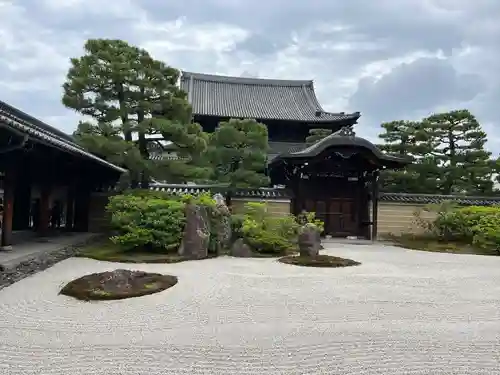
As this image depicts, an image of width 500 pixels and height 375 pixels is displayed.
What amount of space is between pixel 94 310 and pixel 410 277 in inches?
216

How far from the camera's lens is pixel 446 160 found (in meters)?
19.8

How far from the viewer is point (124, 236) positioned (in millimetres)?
10531

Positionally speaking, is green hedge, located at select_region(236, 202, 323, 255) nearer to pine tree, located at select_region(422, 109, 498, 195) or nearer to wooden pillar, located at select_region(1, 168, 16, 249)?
wooden pillar, located at select_region(1, 168, 16, 249)

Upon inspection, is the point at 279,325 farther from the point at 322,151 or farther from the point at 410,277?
the point at 322,151

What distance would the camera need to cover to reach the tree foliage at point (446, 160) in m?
19.3

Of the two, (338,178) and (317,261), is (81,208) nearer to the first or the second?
(338,178)

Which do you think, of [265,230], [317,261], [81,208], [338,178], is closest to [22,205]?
[81,208]

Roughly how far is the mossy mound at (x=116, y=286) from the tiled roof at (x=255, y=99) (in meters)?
17.1

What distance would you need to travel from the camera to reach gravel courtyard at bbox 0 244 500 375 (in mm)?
3912

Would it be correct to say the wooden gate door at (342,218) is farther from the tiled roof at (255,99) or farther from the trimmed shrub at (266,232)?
the tiled roof at (255,99)

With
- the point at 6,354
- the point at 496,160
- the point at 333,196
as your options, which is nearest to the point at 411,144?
the point at 496,160

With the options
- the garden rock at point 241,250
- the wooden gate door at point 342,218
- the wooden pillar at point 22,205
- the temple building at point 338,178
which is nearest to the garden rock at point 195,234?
the garden rock at point 241,250

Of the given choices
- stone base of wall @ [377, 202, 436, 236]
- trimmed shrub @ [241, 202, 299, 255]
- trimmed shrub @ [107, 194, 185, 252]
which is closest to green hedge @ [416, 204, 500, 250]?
stone base of wall @ [377, 202, 436, 236]

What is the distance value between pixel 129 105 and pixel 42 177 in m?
3.29
